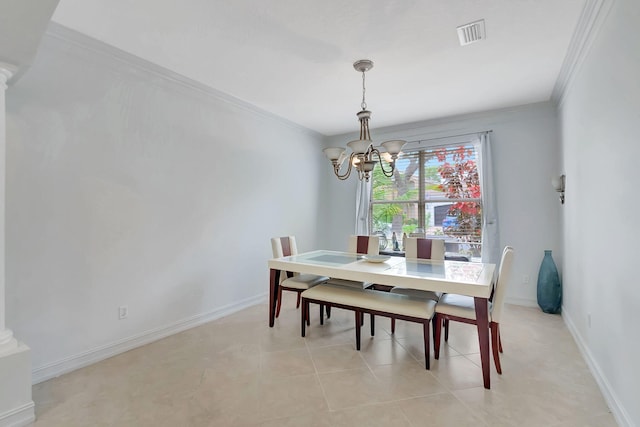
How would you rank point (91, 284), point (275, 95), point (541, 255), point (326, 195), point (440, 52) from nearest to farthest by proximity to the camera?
point (91, 284) → point (440, 52) → point (275, 95) → point (541, 255) → point (326, 195)

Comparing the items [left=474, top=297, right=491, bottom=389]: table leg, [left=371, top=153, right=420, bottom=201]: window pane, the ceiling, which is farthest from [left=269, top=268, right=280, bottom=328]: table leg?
[left=371, top=153, right=420, bottom=201]: window pane

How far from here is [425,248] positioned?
3.32 m

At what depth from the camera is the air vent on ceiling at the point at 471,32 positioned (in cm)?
221

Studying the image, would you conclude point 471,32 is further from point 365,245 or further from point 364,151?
point 365,245

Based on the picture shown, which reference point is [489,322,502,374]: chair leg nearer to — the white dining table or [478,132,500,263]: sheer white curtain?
the white dining table

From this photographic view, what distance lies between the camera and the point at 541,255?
→ 12.6 ft

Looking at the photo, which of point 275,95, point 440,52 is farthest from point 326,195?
point 440,52

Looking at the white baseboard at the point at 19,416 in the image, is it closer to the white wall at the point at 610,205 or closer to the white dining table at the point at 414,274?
the white dining table at the point at 414,274

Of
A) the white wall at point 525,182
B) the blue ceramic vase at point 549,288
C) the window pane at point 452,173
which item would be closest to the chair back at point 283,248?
the window pane at point 452,173

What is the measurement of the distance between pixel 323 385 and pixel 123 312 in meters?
1.87

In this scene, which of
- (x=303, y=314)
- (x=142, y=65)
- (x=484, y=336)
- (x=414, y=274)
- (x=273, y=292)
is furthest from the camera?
(x=273, y=292)

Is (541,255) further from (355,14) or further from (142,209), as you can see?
(142,209)

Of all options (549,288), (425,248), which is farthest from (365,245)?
(549,288)

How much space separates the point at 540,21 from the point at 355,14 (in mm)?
1369
